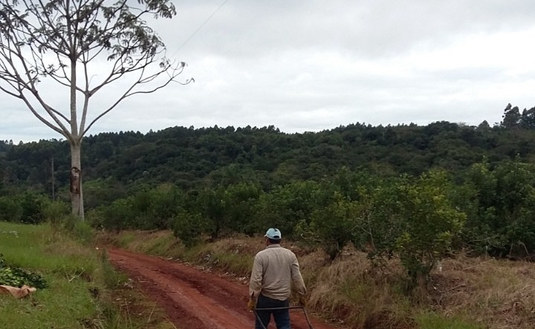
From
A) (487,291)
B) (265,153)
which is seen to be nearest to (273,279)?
(487,291)

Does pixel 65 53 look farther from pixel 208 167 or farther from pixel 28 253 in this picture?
pixel 208 167

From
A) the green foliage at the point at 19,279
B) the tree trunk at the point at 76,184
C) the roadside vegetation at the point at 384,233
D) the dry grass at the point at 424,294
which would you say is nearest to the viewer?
the dry grass at the point at 424,294

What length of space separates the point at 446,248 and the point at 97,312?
6.04 m

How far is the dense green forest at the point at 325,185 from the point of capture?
1132 cm

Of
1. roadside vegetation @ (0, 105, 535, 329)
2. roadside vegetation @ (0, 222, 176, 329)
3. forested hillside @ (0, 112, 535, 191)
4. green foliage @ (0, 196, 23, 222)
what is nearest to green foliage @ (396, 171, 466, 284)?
roadside vegetation @ (0, 105, 535, 329)

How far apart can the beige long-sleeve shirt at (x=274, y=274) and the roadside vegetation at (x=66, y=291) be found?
2678 mm

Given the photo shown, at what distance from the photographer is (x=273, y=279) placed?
25.8 feet

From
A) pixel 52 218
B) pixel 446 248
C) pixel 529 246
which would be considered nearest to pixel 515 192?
pixel 529 246

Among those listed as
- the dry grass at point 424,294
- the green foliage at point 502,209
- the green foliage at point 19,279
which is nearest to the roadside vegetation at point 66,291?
the green foliage at point 19,279

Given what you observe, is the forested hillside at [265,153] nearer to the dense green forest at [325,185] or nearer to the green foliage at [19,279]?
the dense green forest at [325,185]

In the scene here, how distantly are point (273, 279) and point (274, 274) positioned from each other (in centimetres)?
7

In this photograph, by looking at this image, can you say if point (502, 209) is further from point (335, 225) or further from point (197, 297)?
point (197, 297)

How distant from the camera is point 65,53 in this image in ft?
73.5

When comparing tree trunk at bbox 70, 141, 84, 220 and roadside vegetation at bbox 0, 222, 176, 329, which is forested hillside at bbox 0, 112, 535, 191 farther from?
roadside vegetation at bbox 0, 222, 176, 329
